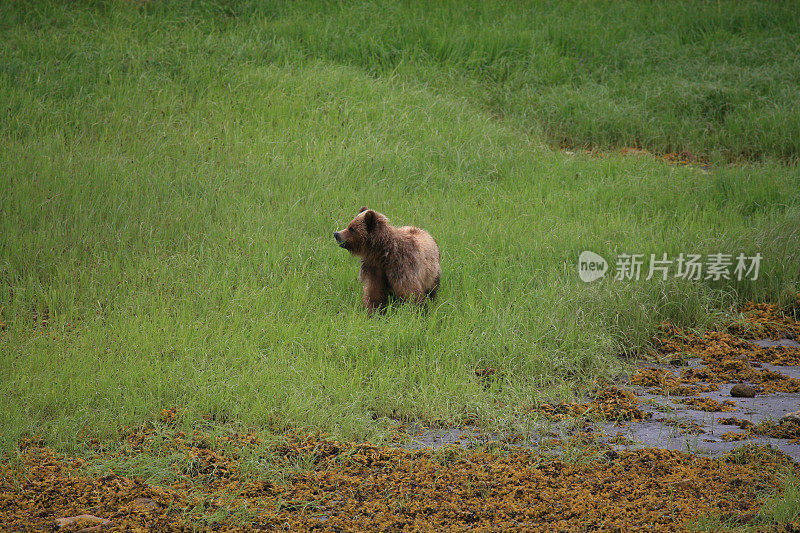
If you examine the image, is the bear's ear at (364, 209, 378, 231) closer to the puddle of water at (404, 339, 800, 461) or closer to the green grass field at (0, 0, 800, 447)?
the green grass field at (0, 0, 800, 447)

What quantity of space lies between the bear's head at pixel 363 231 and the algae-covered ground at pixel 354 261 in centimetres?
62

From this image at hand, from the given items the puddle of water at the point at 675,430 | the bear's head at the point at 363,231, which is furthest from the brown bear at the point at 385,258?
the puddle of water at the point at 675,430

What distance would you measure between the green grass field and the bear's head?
1.89 ft

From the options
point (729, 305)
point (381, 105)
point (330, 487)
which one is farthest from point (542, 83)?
point (330, 487)

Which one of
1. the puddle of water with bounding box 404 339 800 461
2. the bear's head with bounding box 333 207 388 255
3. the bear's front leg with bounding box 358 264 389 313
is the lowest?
the puddle of water with bounding box 404 339 800 461

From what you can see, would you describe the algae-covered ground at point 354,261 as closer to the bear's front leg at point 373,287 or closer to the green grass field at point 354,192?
the green grass field at point 354,192

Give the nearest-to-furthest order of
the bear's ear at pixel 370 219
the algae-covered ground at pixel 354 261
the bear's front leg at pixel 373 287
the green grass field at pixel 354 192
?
1. the algae-covered ground at pixel 354 261
2. the green grass field at pixel 354 192
3. the bear's ear at pixel 370 219
4. the bear's front leg at pixel 373 287

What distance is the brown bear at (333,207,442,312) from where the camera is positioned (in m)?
6.32

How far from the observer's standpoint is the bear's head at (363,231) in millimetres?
6281

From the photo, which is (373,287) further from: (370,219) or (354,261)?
(354,261)

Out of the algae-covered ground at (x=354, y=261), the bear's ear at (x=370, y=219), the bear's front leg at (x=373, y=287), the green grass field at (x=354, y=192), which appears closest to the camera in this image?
the algae-covered ground at (x=354, y=261)

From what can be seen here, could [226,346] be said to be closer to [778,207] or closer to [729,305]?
[729,305]

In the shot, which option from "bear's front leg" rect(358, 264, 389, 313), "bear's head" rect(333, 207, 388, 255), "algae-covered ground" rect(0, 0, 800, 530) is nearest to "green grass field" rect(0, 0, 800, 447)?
"algae-covered ground" rect(0, 0, 800, 530)

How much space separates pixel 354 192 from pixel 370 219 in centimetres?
256
